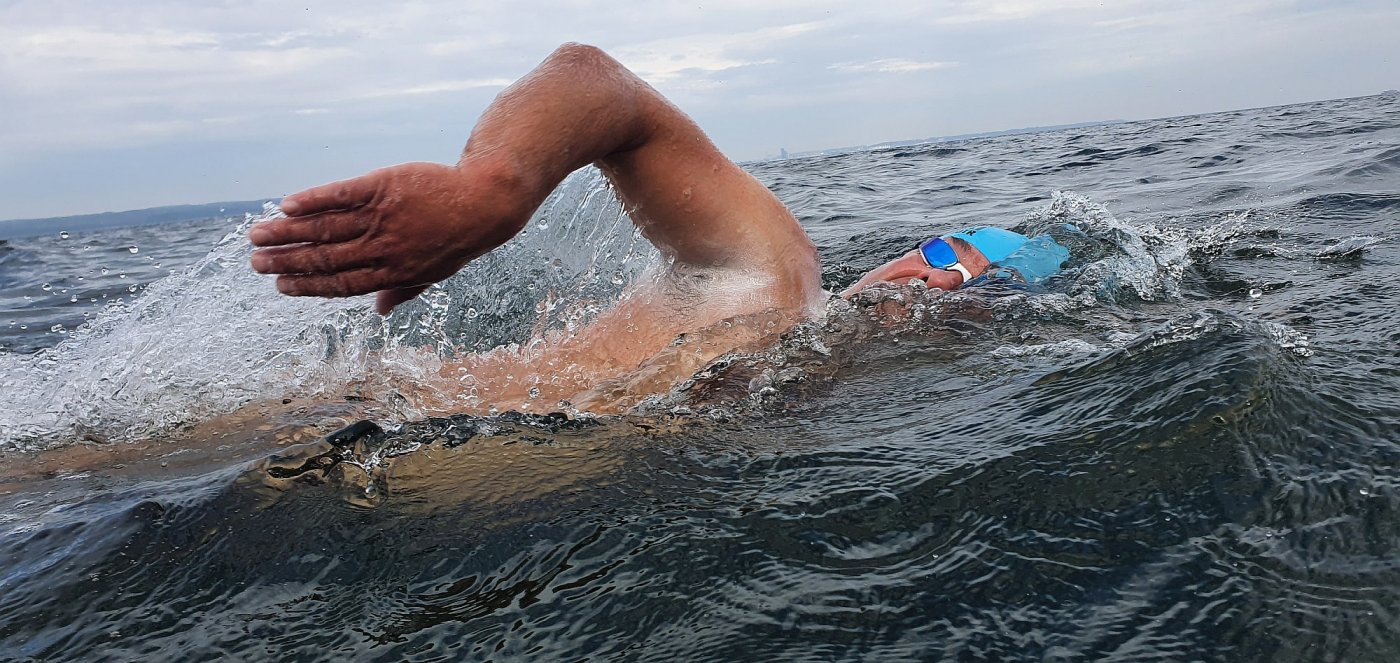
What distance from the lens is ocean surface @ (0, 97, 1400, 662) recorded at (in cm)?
165

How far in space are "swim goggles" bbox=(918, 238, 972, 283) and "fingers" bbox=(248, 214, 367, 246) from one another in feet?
9.55

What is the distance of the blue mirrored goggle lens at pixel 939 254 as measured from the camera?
13.8 feet

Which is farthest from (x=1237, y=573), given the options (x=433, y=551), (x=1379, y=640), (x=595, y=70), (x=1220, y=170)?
(x=1220, y=170)

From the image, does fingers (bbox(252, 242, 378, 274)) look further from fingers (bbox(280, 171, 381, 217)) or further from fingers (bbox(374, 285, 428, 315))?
fingers (bbox(374, 285, 428, 315))

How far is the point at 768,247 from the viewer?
3281 mm

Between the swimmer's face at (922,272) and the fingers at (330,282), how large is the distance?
244 cm

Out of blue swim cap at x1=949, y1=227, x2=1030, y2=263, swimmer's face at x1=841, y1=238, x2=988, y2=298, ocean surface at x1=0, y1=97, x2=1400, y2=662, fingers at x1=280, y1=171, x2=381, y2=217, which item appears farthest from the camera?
blue swim cap at x1=949, y1=227, x2=1030, y2=263

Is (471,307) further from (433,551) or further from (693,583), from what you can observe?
(693,583)

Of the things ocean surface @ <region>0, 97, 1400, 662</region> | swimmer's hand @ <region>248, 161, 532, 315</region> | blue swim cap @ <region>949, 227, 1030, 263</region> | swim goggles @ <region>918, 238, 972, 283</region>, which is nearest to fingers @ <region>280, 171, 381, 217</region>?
swimmer's hand @ <region>248, 161, 532, 315</region>

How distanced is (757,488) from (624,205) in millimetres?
1341

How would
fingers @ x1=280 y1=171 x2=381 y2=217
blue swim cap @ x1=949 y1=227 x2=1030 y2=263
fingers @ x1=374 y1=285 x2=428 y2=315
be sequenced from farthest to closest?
blue swim cap @ x1=949 y1=227 x2=1030 y2=263, fingers @ x1=374 y1=285 x2=428 y2=315, fingers @ x1=280 y1=171 x2=381 y2=217

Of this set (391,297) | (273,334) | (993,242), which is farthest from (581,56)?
(993,242)

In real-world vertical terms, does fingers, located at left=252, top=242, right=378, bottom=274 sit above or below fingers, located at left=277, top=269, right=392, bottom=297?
above

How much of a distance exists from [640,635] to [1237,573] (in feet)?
3.59
